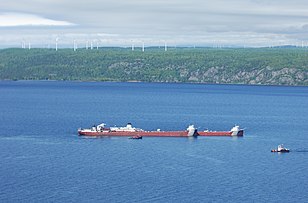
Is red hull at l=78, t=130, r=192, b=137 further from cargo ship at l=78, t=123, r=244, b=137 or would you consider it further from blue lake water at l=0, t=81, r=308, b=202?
blue lake water at l=0, t=81, r=308, b=202

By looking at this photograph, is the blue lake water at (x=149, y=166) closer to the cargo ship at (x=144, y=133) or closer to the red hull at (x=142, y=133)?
the cargo ship at (x=144, y=133)

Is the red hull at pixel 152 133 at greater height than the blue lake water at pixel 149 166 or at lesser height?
greater

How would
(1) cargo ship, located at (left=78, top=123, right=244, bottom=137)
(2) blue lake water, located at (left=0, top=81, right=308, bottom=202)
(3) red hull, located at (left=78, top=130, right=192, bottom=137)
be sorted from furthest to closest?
(1) cargo ship, located at (left=78, top=123, right=244, bottom=137) → (3) red hull, located at (left=78, top=130, right=192, bottom=137) → (2) blue lake water, located at (left=0, top=81, right=308, bottom=202)

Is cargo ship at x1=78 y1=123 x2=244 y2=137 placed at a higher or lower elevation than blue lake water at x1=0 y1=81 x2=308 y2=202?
higher

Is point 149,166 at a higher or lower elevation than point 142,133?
lower

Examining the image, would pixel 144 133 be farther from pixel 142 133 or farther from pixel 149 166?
pixel 149 166

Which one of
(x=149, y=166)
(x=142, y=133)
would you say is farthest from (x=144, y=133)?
(x=149, y=166)

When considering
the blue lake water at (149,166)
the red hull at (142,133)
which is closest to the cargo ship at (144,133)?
the red hull at (142,133)

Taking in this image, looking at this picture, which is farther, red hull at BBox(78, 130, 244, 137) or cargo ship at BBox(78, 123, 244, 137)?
cargo ship at BBox(78, 123, 244, 137)

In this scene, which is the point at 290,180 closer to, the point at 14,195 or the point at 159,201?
the point at 159,201

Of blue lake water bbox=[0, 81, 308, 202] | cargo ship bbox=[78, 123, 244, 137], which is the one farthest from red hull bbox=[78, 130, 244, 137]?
blue lake water bbox=[0, 81, 308, 202]

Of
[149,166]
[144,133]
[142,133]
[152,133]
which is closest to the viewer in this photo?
[149,166]

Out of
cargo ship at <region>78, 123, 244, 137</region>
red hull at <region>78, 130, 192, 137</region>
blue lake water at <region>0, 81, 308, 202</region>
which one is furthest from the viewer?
cargo ship at <region>78, 123, 244, 137</region>
